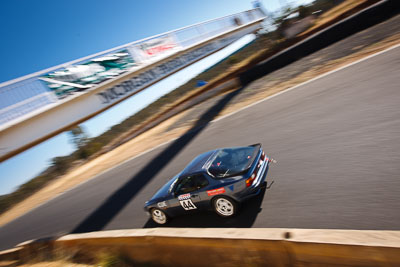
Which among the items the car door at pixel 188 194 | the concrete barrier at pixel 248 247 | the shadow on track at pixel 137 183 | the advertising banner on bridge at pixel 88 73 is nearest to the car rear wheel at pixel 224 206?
the car door at pixel 188 194

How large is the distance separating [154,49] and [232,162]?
14015mm

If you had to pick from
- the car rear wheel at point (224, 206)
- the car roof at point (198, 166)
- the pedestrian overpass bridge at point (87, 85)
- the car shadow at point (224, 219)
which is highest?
the pedestrian overpass bridge at point (87, 85)

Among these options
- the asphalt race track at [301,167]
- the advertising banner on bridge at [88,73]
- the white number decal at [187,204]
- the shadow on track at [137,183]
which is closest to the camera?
the asphalt race track at [301,167]

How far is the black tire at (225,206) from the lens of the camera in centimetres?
492

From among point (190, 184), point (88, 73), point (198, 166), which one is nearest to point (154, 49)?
point (88, 73)

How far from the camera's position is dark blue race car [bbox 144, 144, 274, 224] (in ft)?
15.9

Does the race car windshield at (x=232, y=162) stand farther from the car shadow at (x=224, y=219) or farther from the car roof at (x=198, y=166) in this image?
the car shadow at (x=224, y=219)

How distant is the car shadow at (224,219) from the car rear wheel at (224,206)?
0.14 metres

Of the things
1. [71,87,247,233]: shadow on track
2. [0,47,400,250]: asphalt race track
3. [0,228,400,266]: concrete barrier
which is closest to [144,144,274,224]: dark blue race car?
[0,47,400,250]: asphalt race track

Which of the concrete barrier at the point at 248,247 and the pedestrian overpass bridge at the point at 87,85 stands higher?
the pedestrian overpass bridge at the point at 87,85

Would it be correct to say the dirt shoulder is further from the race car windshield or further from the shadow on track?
the race car windshield

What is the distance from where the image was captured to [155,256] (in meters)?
4.33

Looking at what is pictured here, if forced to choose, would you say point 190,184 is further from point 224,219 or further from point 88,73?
point 88,73

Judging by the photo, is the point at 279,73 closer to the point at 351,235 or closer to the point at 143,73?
the point at 143,73
